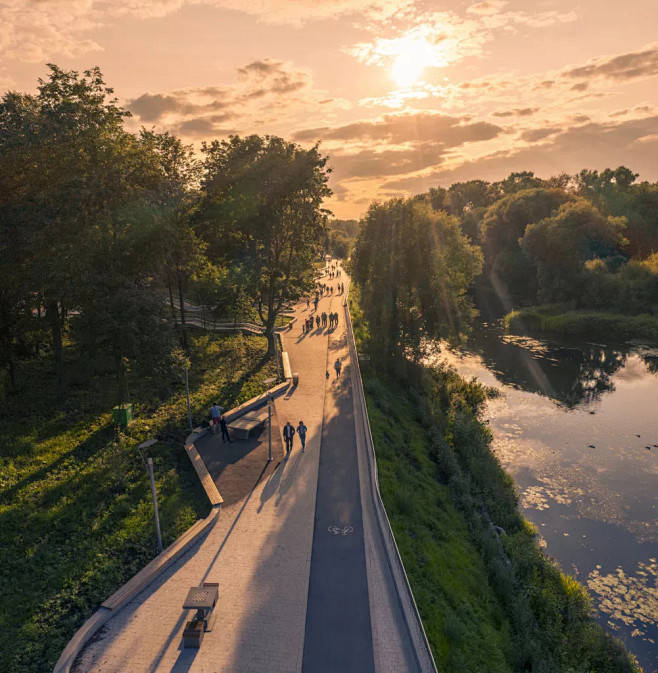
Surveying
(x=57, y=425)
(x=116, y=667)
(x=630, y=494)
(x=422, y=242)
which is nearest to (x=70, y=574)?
(x=116, y=667)

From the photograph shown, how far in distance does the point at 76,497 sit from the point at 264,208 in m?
23.2

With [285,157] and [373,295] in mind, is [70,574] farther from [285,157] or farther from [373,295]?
[373,295]

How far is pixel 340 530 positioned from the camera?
50.8 feet

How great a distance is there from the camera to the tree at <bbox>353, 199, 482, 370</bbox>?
41969 millimetres

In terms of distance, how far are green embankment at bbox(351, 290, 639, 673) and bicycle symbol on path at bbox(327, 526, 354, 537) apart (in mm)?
2172

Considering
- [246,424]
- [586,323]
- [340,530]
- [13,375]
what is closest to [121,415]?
[246,424]

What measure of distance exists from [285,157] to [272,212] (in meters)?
4.05

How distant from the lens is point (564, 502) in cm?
2317

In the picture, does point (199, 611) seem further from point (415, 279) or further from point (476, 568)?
point (415, 279)

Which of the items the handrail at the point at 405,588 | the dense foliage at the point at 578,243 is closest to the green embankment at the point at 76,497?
the handrail at the point at 405,588

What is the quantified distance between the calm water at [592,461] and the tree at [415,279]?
19.5 ft

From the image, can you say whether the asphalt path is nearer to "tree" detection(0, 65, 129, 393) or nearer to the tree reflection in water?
"tree" detection(0, 65, 129, 393)

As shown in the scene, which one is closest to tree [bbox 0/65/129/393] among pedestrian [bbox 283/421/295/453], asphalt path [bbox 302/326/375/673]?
pedestrian [bbox 283/421/295/453]

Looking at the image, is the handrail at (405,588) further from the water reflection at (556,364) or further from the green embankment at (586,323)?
the green embankment at (586,323)
